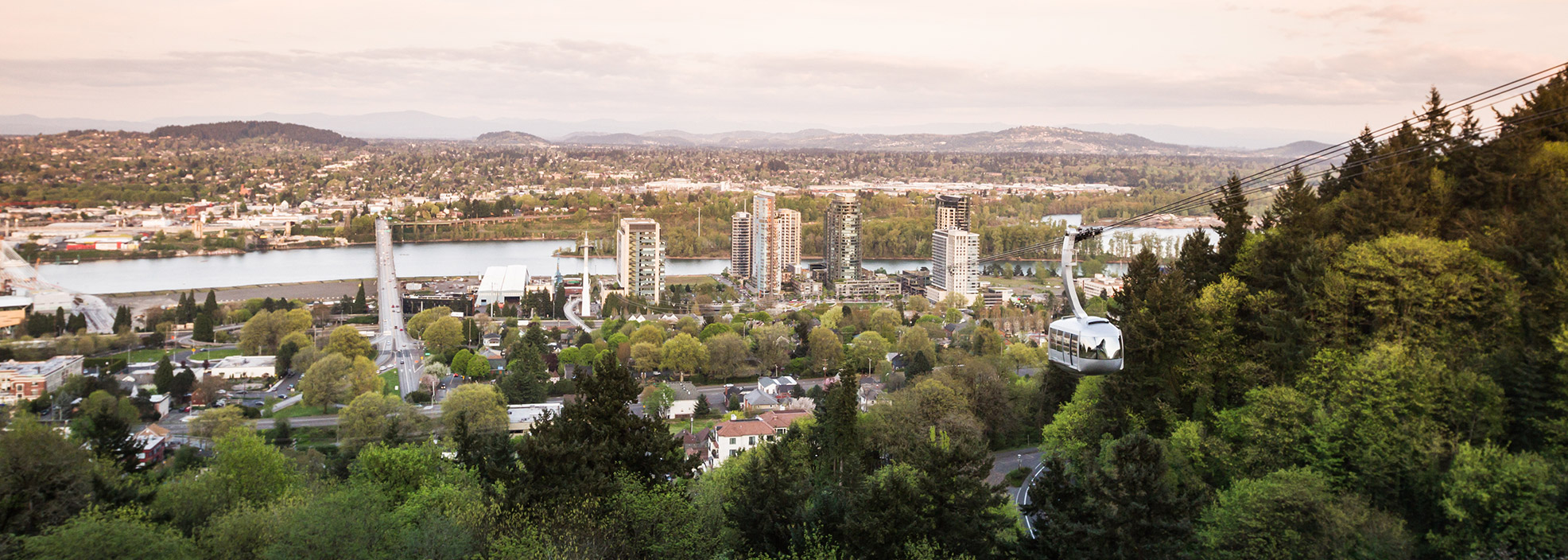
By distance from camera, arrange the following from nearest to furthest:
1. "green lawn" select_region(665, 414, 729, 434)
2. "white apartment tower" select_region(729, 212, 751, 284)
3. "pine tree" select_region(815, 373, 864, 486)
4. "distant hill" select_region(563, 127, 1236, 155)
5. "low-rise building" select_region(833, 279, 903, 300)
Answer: "pine tree" select_region(815, 373, 864, 486) → "green lawn" select_region(665, 414, 729, 434) → "low-rise building" select_region(833, 279, 903, 300) → "white apartment tower" select_region(729, 212, 751, 284) → "distant hill" select_region(563, 127, 1236, 155)

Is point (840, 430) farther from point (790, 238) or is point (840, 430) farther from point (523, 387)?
point (790, 238)

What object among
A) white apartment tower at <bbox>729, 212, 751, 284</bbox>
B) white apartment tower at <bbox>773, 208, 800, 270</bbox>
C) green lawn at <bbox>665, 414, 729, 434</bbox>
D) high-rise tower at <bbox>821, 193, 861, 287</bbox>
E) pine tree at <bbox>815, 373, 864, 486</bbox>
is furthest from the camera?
white apartment tower at <bbox>729, 212, 751, 284</bbox>

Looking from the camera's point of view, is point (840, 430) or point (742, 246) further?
point (742, 246)

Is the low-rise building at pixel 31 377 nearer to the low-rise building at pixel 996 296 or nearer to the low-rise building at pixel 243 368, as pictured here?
the low-rise building at pixel 243 368

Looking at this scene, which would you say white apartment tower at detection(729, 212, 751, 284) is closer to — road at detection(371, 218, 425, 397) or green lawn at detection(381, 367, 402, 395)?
road at detection(371, 218, 425, 397)

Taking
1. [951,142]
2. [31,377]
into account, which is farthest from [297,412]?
[951,142]

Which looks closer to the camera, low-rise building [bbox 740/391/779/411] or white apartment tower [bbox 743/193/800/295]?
low-rise building [bbox 740/391/779/411]

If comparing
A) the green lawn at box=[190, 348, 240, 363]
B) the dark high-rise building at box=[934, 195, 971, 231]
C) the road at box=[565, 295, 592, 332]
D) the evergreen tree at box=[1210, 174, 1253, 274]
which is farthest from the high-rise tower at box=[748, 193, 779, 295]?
the evergreen tree at box=[1210, 174, 1253, 274]

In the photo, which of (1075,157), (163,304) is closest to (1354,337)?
(163,304)
